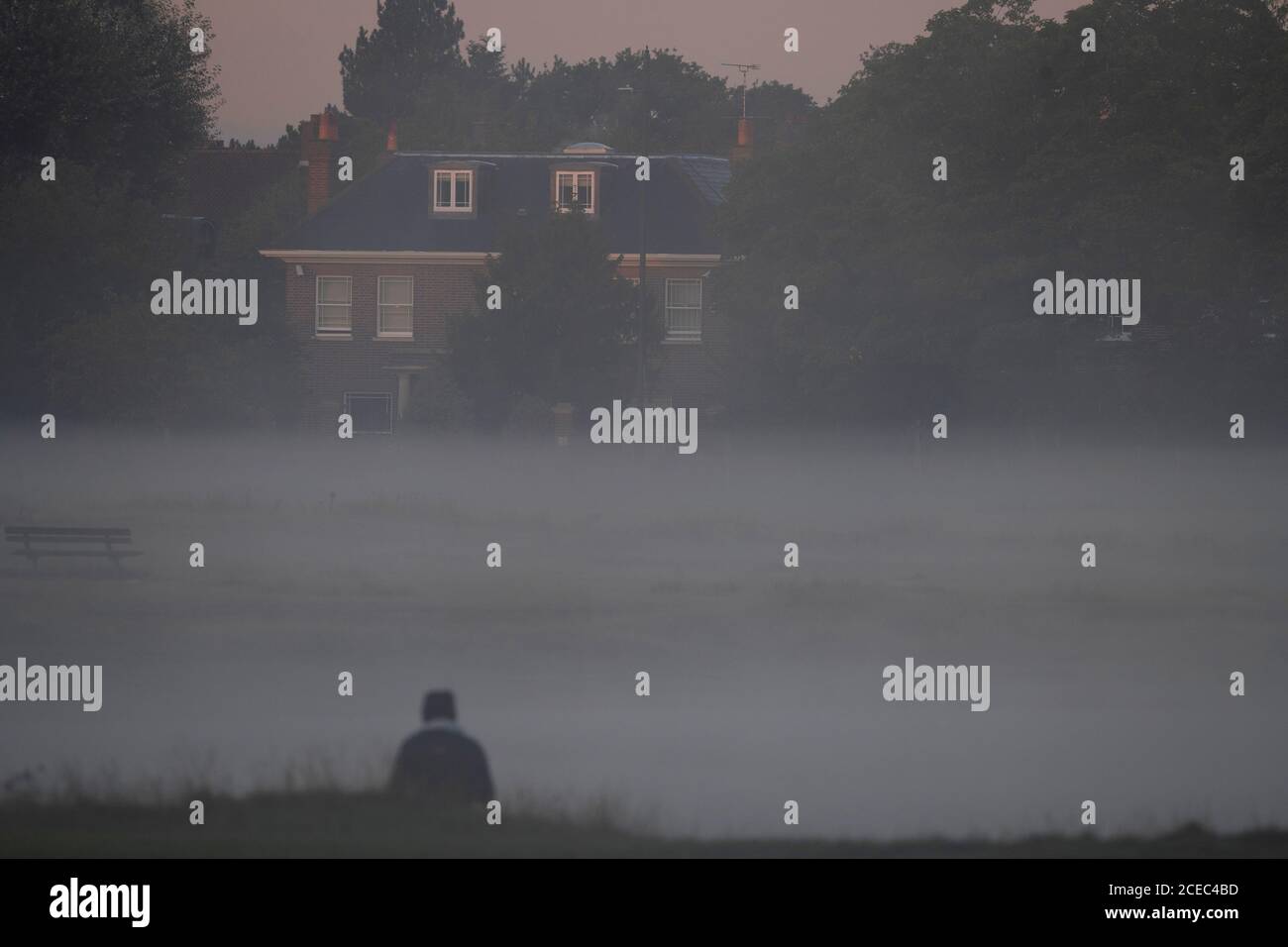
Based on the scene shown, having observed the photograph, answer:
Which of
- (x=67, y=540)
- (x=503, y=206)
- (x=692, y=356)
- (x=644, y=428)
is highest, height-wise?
(x=503, y=206)

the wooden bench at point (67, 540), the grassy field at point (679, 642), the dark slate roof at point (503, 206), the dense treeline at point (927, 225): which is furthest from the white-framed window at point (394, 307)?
the wooden bench at point (67, 540)

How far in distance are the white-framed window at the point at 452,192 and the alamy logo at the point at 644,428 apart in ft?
45.6

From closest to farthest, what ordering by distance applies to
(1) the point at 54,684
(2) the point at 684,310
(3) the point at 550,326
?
1. (1) the point at 54,684
2. (3) the point at 550,326
3. (2) the point at 684,310

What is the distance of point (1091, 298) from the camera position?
143 feet

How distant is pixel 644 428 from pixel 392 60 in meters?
68.0

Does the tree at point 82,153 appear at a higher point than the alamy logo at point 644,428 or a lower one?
higher

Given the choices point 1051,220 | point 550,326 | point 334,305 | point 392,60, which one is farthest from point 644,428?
point 392,60

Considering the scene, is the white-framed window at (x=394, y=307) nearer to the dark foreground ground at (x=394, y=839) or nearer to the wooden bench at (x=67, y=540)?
the wooden bench at (x=67, y=540)

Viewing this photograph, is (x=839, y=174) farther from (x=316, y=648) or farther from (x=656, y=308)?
(x=316, y=648)

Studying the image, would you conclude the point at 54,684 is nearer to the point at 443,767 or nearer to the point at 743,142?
the point at 443,767

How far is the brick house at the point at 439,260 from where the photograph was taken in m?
58.5

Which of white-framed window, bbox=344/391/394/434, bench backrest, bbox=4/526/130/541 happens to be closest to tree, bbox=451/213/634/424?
white-framed window, bbox=344/391/394/434

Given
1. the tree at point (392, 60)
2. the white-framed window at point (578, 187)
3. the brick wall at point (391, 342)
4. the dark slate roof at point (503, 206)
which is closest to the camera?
the brick wall at point (391, 342)
